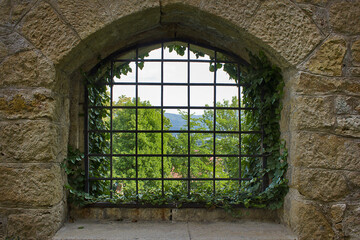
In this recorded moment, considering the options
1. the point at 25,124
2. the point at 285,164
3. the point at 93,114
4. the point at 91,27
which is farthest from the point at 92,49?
the point at 285,164

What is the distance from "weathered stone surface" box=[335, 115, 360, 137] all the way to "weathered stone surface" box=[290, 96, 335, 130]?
1.9 inches

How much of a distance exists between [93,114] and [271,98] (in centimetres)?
150

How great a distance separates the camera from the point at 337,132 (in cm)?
180

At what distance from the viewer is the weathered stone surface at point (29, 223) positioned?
1819mm

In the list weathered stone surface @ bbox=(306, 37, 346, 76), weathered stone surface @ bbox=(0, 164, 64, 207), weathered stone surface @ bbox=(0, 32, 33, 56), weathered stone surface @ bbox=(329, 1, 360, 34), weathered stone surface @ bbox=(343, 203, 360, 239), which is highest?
weathered stone surface @ bbox=(329, 1, 360, 34)

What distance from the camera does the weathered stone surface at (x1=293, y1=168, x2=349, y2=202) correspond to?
179 cm

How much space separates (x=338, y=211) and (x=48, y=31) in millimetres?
2290

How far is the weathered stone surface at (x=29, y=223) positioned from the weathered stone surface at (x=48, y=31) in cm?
106

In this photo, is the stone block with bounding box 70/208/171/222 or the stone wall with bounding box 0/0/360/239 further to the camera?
the stone block with bounding box 70/208/171/222

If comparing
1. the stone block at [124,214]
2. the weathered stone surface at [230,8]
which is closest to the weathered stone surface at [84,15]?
the weathered stone surface at [230,8]

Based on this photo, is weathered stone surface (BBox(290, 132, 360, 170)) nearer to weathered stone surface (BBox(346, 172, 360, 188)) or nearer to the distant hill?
weathered stone surface (BBox(346, 172, 360, 188))

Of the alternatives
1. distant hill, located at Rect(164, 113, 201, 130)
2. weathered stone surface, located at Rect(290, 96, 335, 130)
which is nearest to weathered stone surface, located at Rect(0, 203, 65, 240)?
distant hill, located at Rect(164, 113, 201, 130)

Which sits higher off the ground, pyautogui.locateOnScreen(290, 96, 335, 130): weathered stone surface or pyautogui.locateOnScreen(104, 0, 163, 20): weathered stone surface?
pyautogui.locateOnScreen(104, 0, 163, 20): weathered stone surface

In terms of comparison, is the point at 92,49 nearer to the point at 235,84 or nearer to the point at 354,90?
the point at 235,84
